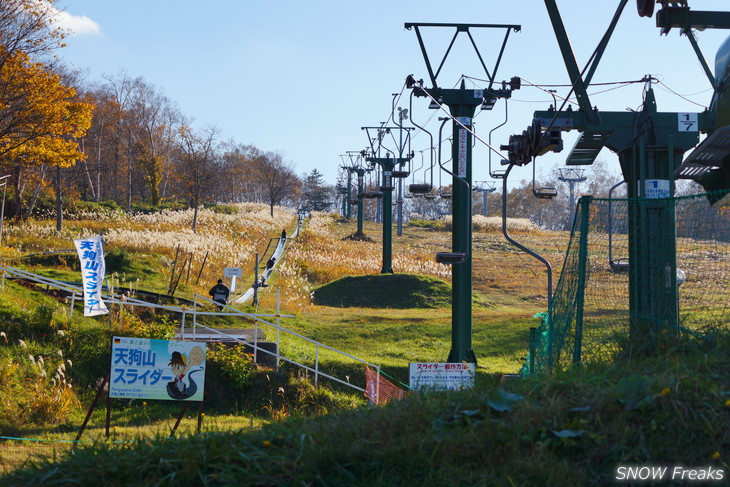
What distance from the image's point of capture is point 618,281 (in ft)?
26.7

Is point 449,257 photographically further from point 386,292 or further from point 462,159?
point 386,292

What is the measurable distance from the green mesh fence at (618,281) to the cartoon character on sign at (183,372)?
15.0 feet

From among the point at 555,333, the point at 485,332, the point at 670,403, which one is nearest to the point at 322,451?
the point at 670,403

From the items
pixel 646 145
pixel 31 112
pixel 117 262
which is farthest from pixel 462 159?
pixel 31 112

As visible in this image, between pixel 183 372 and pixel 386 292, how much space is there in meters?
18.6

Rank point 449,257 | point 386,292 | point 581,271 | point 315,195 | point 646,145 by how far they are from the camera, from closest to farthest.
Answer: point 581,271 < point 646,145 < point 449,257 < point 386,292 < point 315,195

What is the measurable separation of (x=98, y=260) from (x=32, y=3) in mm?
11716

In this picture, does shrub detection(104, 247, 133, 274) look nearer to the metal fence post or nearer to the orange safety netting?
the orange safety netting

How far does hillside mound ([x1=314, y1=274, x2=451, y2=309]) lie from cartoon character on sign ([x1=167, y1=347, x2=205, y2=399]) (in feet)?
55.5

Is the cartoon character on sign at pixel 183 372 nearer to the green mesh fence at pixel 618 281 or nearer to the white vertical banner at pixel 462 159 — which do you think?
the green mesh fence at pixel 618 281

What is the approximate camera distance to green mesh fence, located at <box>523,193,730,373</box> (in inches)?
254

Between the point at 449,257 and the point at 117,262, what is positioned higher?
the point at 449,257

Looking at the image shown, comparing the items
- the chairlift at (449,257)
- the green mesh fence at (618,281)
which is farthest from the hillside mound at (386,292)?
the green mesh fence at (618,281)

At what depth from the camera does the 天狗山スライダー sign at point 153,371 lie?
9492 mm
